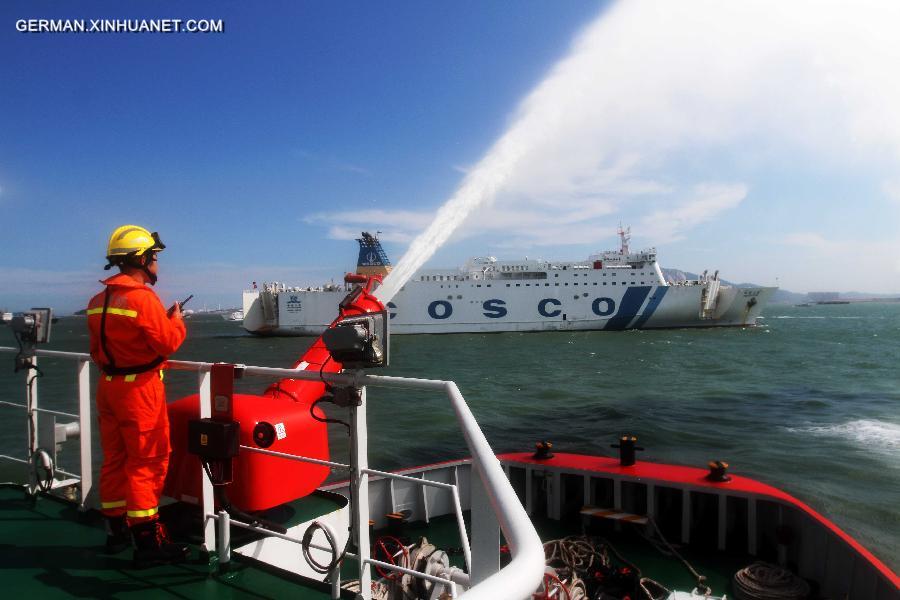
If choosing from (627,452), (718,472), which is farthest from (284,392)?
(718,472)

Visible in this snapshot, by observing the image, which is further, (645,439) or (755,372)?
(755,372)

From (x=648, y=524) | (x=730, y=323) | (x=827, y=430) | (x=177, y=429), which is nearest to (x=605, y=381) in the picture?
(x=827, y=430)

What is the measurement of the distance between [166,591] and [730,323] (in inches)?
2087

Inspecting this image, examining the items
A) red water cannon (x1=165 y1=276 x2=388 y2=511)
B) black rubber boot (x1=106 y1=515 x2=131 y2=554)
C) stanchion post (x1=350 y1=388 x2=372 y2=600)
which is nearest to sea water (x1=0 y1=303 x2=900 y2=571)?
red water cannon (x1=165 y1=276 x2=388 y2=511)

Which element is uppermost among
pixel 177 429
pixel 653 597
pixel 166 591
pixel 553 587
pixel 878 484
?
pixel 177 429

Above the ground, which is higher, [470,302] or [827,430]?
[470,302]

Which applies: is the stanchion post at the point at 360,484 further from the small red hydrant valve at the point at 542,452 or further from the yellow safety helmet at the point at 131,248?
the small red hydrant valve at the point at 542,452

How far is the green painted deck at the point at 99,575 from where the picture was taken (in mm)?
2521

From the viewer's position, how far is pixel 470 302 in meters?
46.5

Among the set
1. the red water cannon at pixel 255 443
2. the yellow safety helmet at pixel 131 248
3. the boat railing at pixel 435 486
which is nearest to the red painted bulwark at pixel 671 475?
the red water cannon at pixel 255 443

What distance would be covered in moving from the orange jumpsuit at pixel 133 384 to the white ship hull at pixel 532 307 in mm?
43055

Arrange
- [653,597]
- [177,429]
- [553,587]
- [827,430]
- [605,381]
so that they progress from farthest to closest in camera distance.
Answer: [605,381] → [827,430] → [653,597] → [553,587] → [177,429]

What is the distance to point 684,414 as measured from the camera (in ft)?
51.4

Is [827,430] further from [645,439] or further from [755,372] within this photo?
[755,372]
